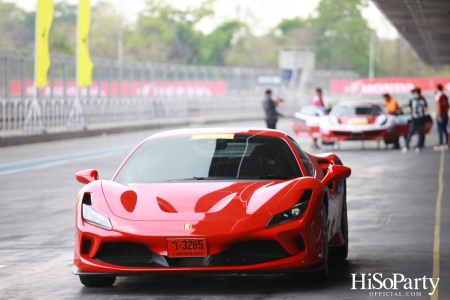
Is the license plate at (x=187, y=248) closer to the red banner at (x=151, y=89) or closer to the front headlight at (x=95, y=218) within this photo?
the front headlight at (x=95, y=218)

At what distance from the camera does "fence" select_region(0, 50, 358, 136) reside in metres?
34.4

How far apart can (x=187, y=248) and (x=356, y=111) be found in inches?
860

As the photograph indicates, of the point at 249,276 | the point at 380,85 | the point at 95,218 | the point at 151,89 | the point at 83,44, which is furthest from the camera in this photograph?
the point at 380,85

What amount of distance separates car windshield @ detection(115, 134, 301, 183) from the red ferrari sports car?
13 mm

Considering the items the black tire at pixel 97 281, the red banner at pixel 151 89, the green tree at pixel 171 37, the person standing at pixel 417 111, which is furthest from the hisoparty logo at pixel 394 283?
the green tree at pixel 171 37

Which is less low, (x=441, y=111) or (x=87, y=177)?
(x=87, y=177)

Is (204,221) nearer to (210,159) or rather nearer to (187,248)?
(187,248)

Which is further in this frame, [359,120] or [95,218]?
[359,120]

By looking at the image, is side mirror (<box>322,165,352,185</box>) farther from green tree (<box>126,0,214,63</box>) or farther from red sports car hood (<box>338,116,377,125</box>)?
green tree (<box>126,0,214,63</box>)

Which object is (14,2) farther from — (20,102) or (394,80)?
(20,102)

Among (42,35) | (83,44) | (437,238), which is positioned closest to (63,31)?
(83,44)

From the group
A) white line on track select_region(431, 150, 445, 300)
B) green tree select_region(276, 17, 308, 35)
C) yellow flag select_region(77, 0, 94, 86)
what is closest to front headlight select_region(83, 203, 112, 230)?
white line on track select_region(431, 150, 445, 300)

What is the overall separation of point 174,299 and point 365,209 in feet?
21.8

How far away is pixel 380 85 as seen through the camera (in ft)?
260
